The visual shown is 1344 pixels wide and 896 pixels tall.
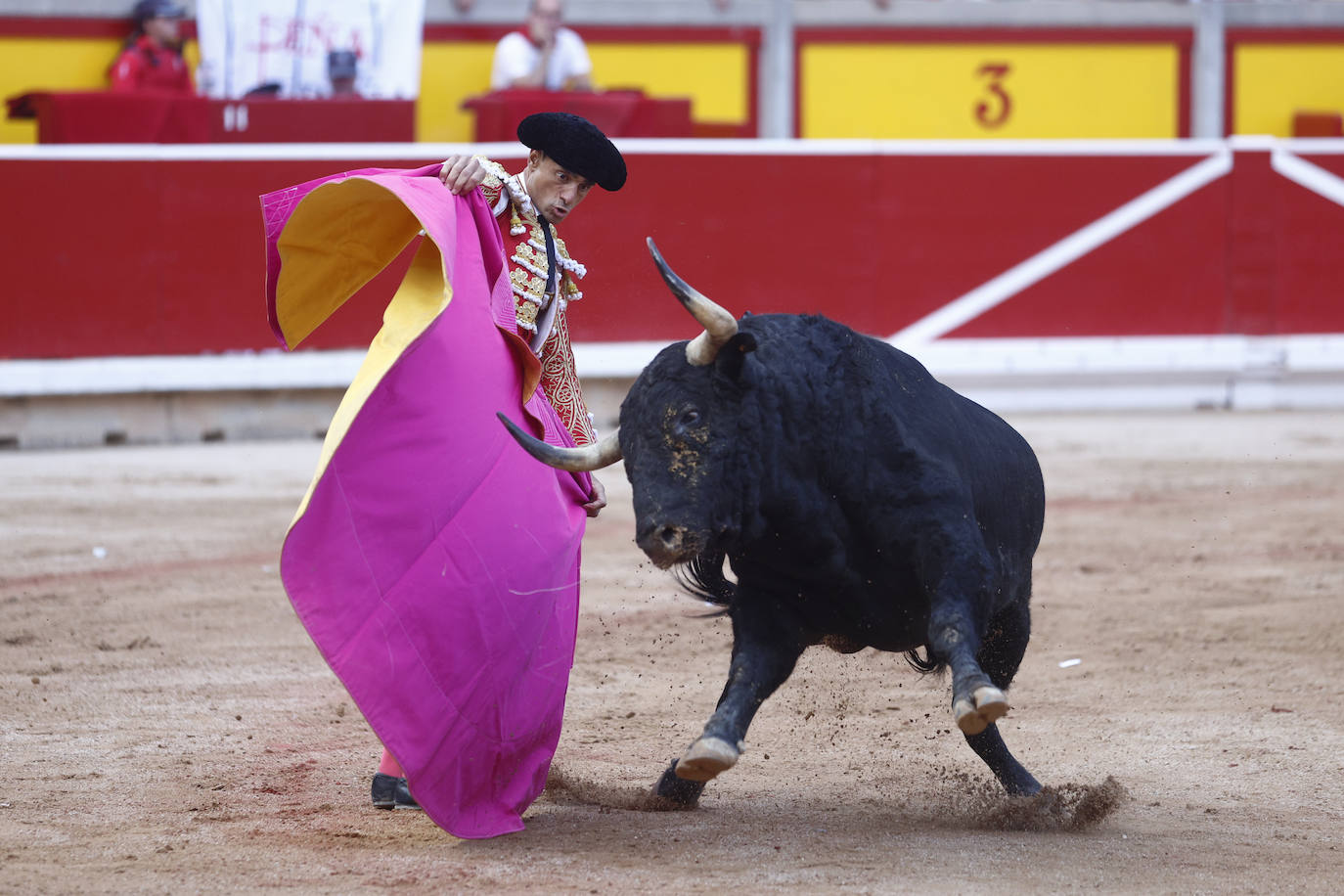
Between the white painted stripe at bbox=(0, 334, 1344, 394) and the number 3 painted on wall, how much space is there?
5.95 ft

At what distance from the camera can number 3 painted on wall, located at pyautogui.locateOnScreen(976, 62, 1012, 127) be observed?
9891 mm

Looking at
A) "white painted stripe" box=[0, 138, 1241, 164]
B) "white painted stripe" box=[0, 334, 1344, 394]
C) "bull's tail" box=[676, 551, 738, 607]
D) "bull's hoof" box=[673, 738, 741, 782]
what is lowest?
"white painted stripe" box=[0, 334, 1344, 394]

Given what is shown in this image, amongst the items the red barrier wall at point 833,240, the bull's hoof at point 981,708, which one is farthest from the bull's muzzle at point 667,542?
the red barrier wall at point 833,240

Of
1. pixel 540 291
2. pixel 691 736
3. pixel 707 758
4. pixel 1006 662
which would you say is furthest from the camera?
pixel 691 736

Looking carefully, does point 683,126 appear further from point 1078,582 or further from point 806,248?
point 1078,582

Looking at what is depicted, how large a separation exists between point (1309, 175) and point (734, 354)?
281 inches

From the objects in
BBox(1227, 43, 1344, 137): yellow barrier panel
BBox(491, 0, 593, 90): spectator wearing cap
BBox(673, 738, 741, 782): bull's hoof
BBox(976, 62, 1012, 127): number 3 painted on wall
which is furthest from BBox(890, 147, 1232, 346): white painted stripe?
BBox(673, 738, 741, 782): bull's hoof

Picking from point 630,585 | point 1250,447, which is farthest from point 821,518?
point 1250,447

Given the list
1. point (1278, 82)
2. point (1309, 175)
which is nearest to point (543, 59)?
point (1309, 175)

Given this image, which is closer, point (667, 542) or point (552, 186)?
point (667, 542)

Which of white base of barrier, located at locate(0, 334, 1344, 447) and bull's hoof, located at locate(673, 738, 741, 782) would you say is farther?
white base of barrier, located at locate(0, 334, 1344, 447)

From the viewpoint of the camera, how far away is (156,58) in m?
7.86

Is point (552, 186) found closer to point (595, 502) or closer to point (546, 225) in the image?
point (546, 225)

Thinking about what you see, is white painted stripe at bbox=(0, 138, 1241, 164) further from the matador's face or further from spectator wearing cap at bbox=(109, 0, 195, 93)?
the matador's face
